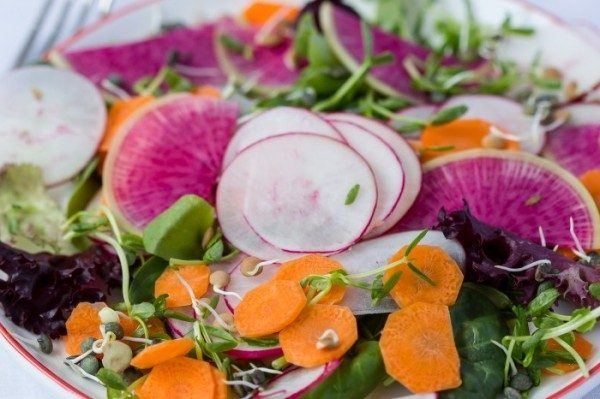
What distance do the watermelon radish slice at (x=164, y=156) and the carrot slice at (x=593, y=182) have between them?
1349 millimetres

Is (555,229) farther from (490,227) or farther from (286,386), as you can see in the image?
(286,386)

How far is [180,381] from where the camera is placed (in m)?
2.12

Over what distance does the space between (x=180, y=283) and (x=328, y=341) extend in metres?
0.58

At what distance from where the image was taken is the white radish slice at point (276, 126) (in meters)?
2.70

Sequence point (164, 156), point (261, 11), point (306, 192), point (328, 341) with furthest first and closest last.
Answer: point (261, 11) → point (164, 156) → point (306, 192) → point (328, 341)

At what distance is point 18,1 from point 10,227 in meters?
2.28

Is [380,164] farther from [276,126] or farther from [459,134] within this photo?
[459,134]

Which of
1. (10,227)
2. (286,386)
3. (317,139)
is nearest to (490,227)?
(317,139)

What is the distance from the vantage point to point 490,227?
94.3 inches

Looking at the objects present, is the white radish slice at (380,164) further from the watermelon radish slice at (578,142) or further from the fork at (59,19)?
the fork at (59,19)

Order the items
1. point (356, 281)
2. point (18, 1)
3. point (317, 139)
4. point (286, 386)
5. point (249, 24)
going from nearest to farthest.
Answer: point (286, 386), point (356, 281), point (317, 139), point (249, 24), point (18, 1)

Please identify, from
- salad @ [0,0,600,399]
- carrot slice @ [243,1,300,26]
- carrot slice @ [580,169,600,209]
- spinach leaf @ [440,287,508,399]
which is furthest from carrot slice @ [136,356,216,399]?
carrot slice @ [243,1,300,26]

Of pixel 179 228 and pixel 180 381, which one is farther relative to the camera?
pixel 179 228

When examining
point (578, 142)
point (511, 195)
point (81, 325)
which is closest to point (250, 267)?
point (81, 325)
